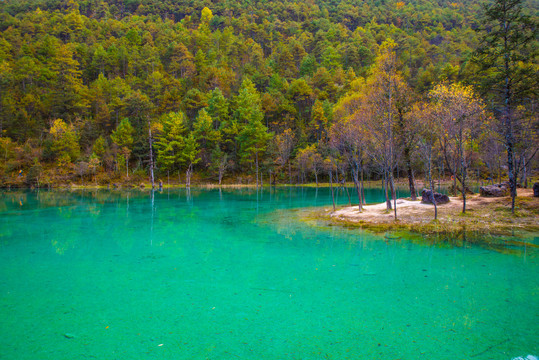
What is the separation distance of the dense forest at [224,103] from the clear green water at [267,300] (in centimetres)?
1149

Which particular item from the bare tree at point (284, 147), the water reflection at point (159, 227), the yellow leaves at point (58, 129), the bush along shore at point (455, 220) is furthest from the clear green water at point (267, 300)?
the yellow leaves at point (58, 129)

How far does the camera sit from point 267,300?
7.72m

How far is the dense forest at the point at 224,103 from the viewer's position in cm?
2559

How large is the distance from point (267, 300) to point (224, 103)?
6787 cm

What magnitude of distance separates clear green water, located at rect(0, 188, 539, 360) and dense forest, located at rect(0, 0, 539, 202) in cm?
1149

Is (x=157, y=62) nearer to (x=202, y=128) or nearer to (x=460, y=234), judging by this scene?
(x=202, y=128)

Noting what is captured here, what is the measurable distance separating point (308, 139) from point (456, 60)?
4732 centimetres

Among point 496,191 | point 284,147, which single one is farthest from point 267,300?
point 284,147

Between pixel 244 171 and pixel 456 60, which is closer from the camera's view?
pixel 244 171

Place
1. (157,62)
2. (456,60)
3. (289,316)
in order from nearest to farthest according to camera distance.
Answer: (289,316) < (456,60) < (157,62)

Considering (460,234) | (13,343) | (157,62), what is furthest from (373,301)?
(157,62)

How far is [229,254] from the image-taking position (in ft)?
41.5

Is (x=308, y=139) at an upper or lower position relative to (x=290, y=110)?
lower

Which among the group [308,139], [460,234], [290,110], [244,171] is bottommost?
[460,234]
